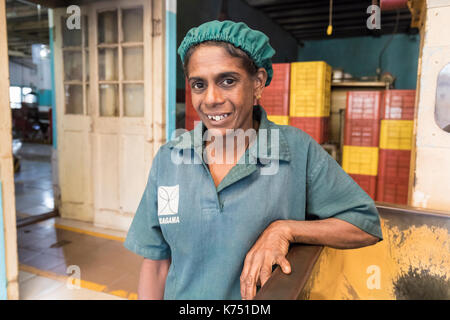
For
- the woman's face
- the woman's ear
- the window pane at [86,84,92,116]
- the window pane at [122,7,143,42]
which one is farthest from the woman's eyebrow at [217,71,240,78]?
the window pane at [86,84,92,116]

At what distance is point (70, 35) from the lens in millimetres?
4164

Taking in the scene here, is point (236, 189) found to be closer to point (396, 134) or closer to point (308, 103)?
point (308, 103)

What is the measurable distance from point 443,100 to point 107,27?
349cm

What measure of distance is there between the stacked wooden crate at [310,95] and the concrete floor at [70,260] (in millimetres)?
2141

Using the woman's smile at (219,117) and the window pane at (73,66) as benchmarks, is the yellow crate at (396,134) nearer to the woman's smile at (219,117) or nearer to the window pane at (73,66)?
the woman's smile at (219,117)

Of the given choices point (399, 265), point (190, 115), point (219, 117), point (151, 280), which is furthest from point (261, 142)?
point (190, 115)

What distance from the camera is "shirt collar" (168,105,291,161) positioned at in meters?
1.07

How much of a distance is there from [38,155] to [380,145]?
8.91 m

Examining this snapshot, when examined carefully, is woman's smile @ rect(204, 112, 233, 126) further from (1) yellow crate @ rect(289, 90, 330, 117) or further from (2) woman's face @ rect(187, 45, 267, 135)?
(1) yellow crate @ rect(289, 90, 330, 117)

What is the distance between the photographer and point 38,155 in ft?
30.5

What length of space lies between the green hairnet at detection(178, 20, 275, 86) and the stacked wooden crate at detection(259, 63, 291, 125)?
7.66ft

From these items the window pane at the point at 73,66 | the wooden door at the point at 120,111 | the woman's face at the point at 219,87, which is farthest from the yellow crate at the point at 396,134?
the window pane at the point at 73,66
